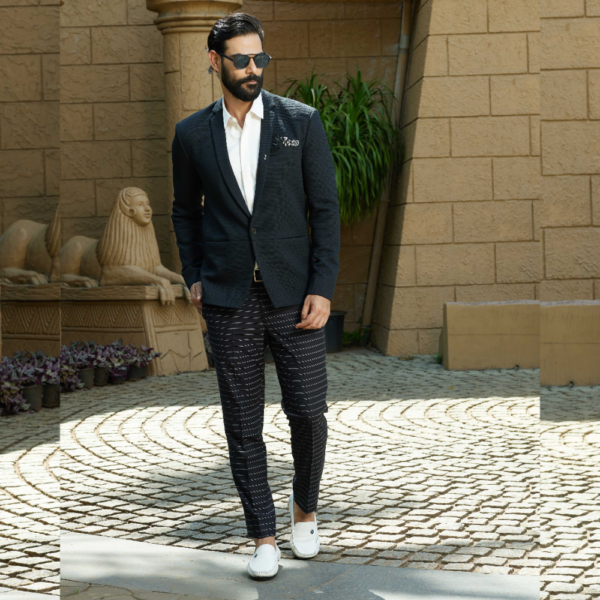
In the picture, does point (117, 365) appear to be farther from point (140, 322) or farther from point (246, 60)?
point (246, 60)

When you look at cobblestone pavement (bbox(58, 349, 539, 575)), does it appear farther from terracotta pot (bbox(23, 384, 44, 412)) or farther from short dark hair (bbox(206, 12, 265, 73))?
short dark hair (bbox(206, 12, 265, 73))

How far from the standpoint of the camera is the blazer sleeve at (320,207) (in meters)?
2.81

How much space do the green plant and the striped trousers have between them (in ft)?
19.0

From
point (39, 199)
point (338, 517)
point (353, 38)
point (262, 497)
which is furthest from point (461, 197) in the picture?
point (262, 497)

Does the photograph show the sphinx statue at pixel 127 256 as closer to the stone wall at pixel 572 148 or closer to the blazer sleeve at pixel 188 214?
the stone wall at pixel 572 148

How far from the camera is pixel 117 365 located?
720cm

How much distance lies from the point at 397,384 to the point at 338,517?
11.6 feet

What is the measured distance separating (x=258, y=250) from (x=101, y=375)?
4747 mm

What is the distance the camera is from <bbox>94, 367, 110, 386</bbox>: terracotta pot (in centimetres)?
718

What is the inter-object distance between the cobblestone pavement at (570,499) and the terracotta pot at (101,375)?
340 centimetres

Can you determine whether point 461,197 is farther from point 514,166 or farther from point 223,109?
point 223,109

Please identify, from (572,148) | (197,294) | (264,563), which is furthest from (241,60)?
(572,148)

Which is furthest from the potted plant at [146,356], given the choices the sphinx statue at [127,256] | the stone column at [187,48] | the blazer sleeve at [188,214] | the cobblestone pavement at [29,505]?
the blazer sleeve at [188,214]

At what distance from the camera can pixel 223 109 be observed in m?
2.83
